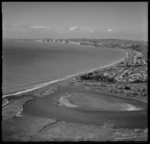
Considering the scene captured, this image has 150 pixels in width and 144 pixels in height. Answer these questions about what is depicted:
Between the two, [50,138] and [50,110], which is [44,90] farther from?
[50,138]

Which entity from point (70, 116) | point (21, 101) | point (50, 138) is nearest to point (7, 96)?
point (21, 101)

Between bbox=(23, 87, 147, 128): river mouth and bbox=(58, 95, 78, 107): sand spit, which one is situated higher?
bbox=(58, 95, 78, 107): sand spit

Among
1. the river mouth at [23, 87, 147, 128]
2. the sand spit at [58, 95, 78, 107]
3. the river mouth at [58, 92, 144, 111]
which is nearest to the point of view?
the river mouth at [23, 87, 147, 128]

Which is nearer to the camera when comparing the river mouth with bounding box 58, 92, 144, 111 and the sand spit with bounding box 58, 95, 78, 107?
the river mouth with bounding box 58, 92, 144, 111

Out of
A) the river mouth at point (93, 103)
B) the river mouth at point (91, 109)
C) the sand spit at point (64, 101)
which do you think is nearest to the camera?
the river mouth at point (91, 109)

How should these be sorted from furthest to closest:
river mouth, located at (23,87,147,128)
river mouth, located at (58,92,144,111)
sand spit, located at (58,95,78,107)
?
sand spit, located at (58,95,78,107) → river mouth, located at (58,92,144,111) → river mouth, located at (23,87,147,128)

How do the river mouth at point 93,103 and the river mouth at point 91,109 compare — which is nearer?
the river mouth at point 91,109

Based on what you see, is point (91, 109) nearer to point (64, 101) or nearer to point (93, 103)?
point (93, 103)

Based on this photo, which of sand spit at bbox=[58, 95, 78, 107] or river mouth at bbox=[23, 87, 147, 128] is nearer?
river mouth at bbox=[23, 87, 147, 128]
